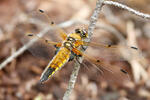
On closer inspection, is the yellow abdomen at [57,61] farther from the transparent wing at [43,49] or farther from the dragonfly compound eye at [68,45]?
the transparent wing at [43,49]

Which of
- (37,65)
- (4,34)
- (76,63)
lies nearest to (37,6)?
(4,34)

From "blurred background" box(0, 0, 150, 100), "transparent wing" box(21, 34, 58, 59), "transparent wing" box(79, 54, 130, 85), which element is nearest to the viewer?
"transparent wing" box(79, 54, 130, 85)

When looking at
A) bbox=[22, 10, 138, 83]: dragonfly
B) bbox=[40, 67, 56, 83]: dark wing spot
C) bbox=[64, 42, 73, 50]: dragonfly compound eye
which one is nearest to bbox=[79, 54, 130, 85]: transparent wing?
bbox=[22, 10, 138, 83]: dragonfly

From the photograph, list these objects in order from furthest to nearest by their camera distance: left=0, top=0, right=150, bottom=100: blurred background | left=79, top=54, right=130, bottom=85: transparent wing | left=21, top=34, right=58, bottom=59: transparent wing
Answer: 1. left=0, top=0, right=150, bottom=100: blurred background
2. left=21, top=34, right=58, bottom=59: transparent wing
3. left=79, top=54, right=130, bottom=85: transparent wing

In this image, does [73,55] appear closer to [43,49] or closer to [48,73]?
[48,73]

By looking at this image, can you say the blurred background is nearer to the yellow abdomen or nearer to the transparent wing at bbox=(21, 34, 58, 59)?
the transparent wing at bbox=(21, 34, 58, 59)

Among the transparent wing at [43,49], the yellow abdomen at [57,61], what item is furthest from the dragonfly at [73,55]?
the transparent wing at [43,49]

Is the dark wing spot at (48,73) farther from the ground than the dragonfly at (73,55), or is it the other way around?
the dragonfly at (73,55)

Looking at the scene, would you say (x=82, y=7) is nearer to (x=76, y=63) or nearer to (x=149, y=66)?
(x=149, y=66)

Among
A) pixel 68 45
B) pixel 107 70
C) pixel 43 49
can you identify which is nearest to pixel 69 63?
pixel 43 49
